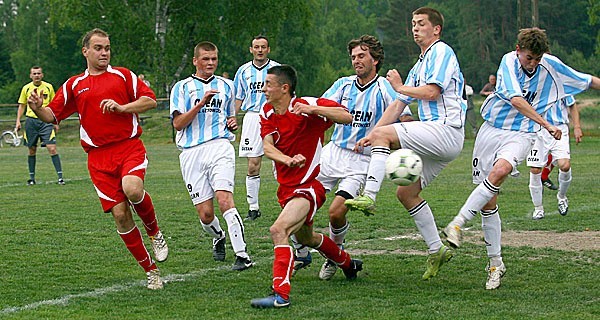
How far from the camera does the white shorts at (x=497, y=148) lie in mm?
7195

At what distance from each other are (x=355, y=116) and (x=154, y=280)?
215 cm

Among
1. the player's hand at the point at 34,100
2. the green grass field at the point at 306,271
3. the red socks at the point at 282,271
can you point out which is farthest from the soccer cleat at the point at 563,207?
the player's hand at the point at 34,100

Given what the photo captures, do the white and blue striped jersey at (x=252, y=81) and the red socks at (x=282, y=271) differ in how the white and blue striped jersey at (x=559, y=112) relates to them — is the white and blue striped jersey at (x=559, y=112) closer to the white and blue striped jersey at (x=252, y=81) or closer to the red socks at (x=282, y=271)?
the white and blue striped jersey at (x=252, y=81)

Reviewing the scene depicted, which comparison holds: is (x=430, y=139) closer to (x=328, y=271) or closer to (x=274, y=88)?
(x=274, y=88)

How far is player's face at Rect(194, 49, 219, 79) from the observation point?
29.0 feet

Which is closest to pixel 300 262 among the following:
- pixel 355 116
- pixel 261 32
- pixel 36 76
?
pixel 355 116

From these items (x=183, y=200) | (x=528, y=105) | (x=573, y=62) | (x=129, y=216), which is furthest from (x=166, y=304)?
(x=573, y=62)

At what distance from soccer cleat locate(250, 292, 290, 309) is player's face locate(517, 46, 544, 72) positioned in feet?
8.80

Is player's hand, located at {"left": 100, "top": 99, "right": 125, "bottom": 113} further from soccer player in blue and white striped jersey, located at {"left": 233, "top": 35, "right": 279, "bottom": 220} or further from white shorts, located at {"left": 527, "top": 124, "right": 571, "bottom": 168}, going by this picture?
white shorts, located at {"left": 527, "top": 124, "right": 571, "bottom": 168}

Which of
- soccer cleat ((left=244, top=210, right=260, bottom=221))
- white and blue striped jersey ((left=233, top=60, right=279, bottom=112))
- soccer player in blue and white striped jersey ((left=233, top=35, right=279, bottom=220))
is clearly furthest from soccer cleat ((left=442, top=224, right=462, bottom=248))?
white and blue striped jersey ((left=233, top=60, right=279, bottom=112))

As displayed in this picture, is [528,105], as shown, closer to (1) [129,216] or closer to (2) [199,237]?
(1) [129,216]

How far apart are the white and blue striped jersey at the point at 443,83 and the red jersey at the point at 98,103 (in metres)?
2.17

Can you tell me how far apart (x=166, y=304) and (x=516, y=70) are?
3246mm

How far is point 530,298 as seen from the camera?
664 cm
